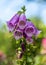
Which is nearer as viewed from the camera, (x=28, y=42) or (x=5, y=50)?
(x=28, y=42)

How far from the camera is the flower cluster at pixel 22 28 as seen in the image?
1.16m

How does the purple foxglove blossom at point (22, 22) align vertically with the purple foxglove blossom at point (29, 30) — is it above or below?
above

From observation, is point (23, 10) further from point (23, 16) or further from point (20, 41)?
point (20, 41)

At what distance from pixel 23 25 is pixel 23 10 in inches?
3.2

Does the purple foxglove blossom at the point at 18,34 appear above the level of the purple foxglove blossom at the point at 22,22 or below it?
below

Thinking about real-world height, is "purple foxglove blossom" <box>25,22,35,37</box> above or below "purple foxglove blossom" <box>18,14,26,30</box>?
below

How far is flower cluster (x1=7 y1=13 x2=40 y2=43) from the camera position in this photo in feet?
3.82

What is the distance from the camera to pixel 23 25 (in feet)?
3.84

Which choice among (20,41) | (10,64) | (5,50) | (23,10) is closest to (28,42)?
(20,41)

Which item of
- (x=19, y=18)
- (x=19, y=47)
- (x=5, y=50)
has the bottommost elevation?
(x=5, y=50)

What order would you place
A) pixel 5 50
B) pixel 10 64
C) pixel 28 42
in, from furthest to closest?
pixel 5 50 < pixel 10 64 < pixel 28 42

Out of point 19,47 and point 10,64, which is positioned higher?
point 19,47

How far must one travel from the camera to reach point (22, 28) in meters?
1.17

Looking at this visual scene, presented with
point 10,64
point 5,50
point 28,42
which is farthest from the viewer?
point 5,50
